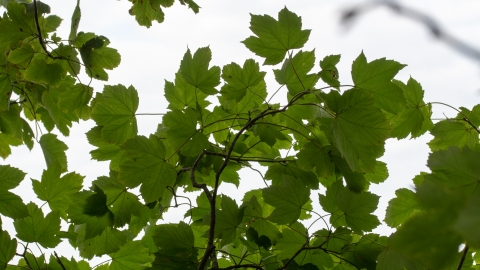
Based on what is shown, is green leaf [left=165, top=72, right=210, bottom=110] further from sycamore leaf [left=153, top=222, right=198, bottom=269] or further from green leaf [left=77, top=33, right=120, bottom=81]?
Result: sycamore leaf [left=153, top=222, right=198, bottom=269]

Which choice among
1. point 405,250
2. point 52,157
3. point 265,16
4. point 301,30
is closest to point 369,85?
point 301,30

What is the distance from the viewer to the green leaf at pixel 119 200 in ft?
4.92

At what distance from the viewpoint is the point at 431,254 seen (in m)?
0.33

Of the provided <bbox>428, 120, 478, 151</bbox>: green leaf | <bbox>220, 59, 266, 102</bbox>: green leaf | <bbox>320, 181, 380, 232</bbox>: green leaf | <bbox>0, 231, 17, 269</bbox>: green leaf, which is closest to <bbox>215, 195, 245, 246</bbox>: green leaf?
<bbox>320, 181, 380, 232</bbox>: green leaf

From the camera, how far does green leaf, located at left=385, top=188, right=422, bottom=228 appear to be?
147cm

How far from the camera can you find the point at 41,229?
1.49 metres

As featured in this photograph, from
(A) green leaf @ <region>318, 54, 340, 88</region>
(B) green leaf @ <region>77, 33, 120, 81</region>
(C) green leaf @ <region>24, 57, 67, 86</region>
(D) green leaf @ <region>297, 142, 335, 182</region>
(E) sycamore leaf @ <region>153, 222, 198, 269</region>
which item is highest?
(B) green leaf @ <region>77, 33, 120, 81</region>

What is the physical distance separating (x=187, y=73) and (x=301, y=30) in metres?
0.41

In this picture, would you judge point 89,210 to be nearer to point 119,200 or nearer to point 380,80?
point 119,200

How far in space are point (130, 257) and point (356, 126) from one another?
98cm

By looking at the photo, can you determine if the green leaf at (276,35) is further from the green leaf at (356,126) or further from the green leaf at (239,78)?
the green leaf at (356,126)

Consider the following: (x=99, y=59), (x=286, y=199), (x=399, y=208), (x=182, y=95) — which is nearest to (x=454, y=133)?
(x=399, y=208)

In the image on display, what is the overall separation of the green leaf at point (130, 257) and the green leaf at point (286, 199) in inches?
23.1

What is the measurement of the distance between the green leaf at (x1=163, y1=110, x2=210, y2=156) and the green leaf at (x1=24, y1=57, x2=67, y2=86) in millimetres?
666
